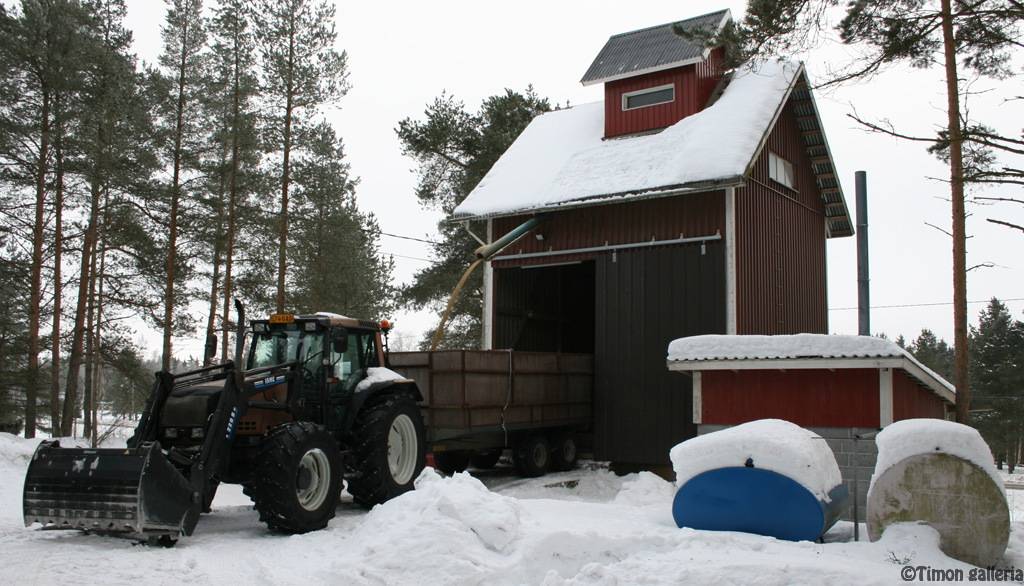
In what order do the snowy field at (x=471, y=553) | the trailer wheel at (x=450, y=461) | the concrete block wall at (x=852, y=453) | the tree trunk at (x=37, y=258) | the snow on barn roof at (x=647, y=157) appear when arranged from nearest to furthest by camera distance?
1. the snowy field at (x=471, y=553)
2. the concrete block wall at (x=852, y=453)
3. the snow on barn roof at (x=647, y=157)
4. the trailer wheel at (x=450, y=461)
5. the tree trunk at (x=37, y=258)

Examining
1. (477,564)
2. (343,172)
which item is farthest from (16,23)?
(477,564)

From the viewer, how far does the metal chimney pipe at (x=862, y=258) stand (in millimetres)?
16016

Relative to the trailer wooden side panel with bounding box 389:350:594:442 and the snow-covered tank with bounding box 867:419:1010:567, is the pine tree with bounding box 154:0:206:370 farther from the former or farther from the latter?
the snow-covered tank with bounding box 867:419:1010:567

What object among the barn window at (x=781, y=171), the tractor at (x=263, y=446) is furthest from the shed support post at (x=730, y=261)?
the tractor at (x=263, y=446)

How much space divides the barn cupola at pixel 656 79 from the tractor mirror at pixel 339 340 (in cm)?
940

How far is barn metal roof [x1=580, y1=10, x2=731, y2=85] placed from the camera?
16172 millimetres

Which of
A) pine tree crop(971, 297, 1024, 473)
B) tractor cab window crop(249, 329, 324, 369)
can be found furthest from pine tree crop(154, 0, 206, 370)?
pine tree crop(971, 297, 1024, 473)

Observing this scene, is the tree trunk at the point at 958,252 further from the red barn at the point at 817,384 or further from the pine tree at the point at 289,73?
the pine tree at the point at 289,73

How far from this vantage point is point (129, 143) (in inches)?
786

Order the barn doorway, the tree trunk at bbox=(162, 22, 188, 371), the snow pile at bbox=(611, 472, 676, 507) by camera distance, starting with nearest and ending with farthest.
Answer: the snow pile at bbox=(611, 472, 676, 507) < the barn doorway < the tree trunk at bbox=(162, 22, 188, 371)

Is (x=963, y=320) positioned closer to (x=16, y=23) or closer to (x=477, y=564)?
(x=477, y=564)

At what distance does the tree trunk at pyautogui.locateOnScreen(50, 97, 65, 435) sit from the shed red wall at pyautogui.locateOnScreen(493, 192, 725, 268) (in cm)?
995

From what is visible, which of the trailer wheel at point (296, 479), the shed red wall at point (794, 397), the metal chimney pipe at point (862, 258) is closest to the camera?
the trailer wheel at point (296, 479)

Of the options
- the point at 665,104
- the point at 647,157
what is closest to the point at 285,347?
the point at 647,157
